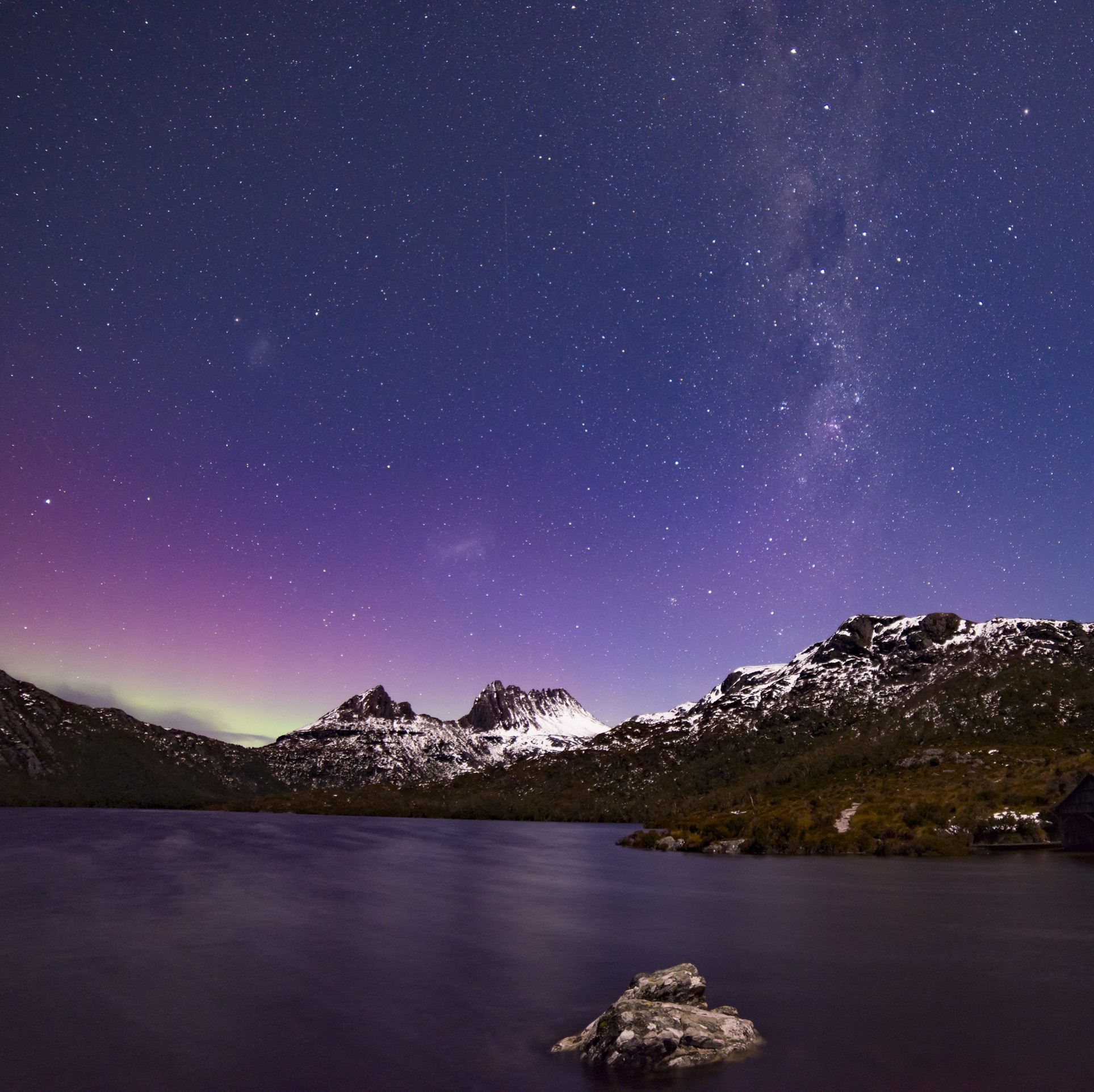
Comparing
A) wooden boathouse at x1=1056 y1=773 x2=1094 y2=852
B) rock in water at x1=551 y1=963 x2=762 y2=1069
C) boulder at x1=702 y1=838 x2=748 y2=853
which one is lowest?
boulder at x1=702 y1=838 x2=748 y2=853

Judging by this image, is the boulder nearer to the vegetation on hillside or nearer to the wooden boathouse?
the vegetation on hillside

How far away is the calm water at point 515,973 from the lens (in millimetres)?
15797

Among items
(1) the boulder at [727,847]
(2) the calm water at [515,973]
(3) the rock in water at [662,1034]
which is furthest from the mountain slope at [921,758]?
(3) the rock in water at [662,1034]

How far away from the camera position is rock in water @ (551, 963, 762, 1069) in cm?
1502

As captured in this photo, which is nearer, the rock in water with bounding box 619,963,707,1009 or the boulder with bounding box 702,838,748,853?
the rock in water with bounding box 619,963,707,1009

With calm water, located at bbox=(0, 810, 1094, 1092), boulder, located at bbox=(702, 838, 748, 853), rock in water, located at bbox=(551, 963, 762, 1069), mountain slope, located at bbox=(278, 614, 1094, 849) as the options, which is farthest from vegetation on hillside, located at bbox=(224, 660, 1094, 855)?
rock in water, located at bbox=(551, 963, 762, 1069)

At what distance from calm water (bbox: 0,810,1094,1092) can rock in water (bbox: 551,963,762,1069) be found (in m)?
0.68

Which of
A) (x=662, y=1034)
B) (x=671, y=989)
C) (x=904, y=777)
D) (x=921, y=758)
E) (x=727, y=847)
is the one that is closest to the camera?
(x=662, y=1034)

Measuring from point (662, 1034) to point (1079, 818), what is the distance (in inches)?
2718

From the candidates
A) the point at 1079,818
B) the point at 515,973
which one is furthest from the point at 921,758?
the point at 515,973

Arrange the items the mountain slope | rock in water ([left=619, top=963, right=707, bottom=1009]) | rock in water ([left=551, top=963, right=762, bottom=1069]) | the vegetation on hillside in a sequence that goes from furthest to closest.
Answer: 1. the mountain slope
2. the vegetation on hillside
3. rock in water ([left=619, top=963, right=707, bottom=1009])
4. rock in water ([left=551, top=963, right=762, bottom=1069])

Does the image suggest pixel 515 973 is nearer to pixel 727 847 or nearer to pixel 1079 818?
pixel 727 847

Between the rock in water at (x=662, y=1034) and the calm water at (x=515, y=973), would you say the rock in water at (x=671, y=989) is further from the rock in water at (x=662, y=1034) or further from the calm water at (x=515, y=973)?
the calm water at (x=515, y=973)

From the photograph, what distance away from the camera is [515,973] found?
2592 cm
